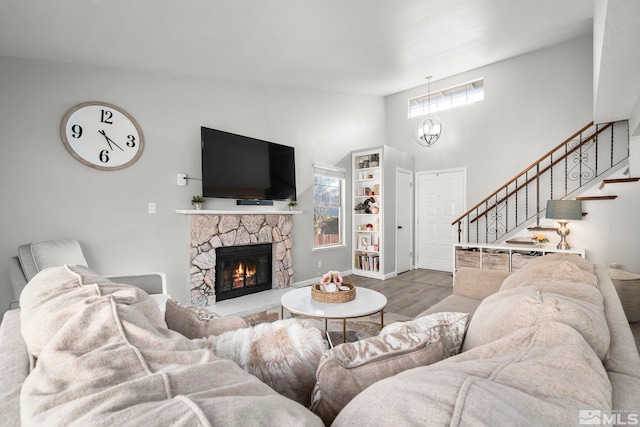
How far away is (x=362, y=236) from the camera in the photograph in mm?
5535

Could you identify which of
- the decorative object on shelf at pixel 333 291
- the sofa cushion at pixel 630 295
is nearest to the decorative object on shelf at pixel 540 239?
the sofa cushion at pixel 630 295

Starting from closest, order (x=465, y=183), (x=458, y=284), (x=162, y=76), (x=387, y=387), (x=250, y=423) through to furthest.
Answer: (x=250, y=423) → (x=387, y=387) → (x=458, y=284) → (x=162, y=76) → (x=465, y=183)

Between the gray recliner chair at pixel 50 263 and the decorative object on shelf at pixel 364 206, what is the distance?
363 centimetres

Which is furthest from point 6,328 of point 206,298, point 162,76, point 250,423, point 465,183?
point 465,183

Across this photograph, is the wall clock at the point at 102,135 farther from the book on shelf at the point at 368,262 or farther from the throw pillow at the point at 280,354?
the book on shelf at the point at 368,262

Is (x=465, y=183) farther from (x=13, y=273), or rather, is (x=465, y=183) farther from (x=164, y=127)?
(x=13, y=273)

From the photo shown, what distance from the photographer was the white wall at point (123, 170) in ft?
8.39

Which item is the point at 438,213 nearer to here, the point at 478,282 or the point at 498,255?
the point at 498,255

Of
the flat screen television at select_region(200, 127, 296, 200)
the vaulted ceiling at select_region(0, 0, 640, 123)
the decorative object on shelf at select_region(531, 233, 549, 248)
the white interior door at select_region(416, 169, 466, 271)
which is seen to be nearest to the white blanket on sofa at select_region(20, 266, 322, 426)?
the vaulted ceiling at select_region(0, 0, 640, 123)

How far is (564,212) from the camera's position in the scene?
3.79 m

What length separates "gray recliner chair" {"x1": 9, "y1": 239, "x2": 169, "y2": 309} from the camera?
88.0 inches

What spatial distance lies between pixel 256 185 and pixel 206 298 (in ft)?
5.09

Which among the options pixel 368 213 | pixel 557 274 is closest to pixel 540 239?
pixel 368 213

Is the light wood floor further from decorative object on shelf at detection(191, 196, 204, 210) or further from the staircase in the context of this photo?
decorative object on shelf at detection(191, 196, 204, 210)
